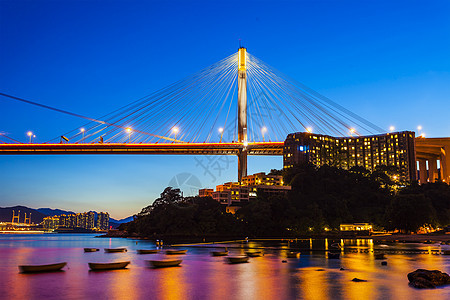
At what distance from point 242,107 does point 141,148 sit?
18706mm

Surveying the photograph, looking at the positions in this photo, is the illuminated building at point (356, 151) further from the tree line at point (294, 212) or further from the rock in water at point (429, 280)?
the rock in water at point (429, 280)

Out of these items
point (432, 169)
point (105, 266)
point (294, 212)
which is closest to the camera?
point (105, 266)

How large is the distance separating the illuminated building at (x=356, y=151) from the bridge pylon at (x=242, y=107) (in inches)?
1808

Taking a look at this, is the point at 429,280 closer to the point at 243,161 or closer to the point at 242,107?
the point at 242,107

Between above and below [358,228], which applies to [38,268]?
below

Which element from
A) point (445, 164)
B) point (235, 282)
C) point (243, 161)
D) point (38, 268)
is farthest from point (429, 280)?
point (445, 164)

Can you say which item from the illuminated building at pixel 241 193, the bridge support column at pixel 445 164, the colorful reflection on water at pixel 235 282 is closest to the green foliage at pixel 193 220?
the illuminated building at pixel 241 193

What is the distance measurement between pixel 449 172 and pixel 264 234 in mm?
56955

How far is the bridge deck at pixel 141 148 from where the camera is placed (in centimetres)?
7125

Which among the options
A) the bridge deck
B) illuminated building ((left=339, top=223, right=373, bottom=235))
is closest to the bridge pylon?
the bridge deck

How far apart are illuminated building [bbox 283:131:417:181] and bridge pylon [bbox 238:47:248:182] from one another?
45.9m

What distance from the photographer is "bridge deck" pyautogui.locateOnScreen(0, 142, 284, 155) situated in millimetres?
71250

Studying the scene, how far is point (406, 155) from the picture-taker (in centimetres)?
12506

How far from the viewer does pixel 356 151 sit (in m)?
140
